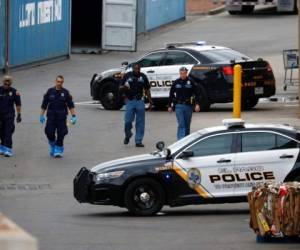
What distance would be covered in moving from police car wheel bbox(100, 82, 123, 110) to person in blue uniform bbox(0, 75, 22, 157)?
5912 millimetres

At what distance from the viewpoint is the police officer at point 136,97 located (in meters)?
20.6

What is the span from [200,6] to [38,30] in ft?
69.7

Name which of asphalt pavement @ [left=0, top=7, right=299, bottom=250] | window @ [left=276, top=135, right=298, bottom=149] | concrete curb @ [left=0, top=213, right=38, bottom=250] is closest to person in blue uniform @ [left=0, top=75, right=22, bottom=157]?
asphalt pavement @ [left=0, top=7, right=299, bottom=250]

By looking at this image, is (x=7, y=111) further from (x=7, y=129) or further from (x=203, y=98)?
(x=203, y=98)

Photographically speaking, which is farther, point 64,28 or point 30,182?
point 64,28

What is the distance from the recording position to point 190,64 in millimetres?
25172

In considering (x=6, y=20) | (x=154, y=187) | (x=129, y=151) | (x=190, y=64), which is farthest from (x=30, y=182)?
(x=6, y=20)

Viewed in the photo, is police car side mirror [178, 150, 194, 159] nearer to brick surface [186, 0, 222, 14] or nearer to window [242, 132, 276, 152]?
window [242, 132, 276, 152]

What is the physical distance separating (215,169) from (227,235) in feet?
5.42

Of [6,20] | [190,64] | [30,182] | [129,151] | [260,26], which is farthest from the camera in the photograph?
[260,26]

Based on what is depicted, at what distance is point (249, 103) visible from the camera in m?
25.7

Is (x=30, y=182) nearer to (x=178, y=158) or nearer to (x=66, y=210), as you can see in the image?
(x=66, y=210)

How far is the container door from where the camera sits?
35.6 m

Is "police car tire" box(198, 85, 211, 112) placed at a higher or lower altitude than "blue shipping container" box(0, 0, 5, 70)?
lower
